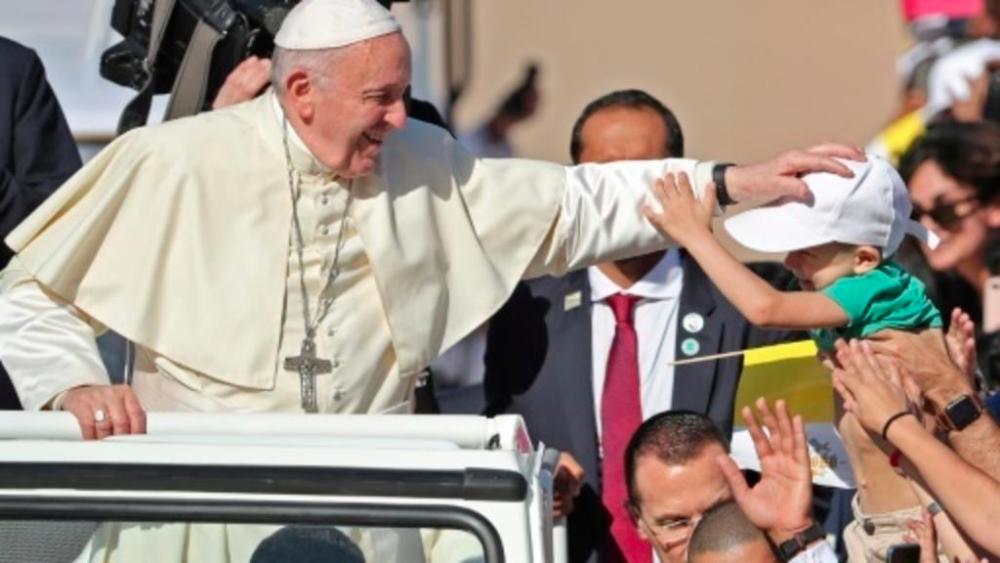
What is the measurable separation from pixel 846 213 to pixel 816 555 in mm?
717

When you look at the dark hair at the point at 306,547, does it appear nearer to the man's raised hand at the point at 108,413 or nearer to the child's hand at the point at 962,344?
the man's raised hand at the point at 108,413

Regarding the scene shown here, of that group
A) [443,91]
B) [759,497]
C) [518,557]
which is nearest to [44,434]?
[518,557]

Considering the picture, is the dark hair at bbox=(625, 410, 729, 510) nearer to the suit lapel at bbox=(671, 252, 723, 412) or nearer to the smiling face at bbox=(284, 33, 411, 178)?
the suit lapel at bbox=(671, 252, 723, 412)

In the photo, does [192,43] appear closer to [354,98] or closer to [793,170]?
[354,98]

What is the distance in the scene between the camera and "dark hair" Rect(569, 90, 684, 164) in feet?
22.0

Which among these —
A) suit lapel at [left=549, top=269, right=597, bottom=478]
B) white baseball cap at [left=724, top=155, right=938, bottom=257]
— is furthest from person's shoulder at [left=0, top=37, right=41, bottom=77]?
white baseball cap at [left=724, top=155, right=938, bottom=257]

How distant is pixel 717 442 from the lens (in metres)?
5.75

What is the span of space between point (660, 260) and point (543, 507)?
2.19 m

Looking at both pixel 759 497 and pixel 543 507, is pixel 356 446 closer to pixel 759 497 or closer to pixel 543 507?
pixel 543 507

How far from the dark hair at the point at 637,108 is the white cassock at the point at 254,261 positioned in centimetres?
107

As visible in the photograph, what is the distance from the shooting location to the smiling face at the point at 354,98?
5355 millimetres

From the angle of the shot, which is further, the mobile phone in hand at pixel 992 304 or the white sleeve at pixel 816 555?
the mobile phone in hand at pixel 992 304

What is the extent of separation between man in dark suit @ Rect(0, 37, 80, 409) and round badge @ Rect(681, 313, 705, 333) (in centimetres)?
149

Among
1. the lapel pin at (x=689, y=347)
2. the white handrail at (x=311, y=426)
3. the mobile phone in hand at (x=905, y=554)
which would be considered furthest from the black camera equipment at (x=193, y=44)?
the mobile phone in hand at (x=905, y=554)
